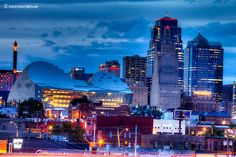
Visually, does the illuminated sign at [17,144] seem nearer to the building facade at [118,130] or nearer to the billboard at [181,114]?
the building facade at [118,130]

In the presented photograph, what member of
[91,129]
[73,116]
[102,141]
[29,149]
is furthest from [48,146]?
[73,116]

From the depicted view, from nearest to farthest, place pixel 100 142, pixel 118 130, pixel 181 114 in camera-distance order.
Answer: pixel 100 142 → pixel 118 130 → pixel 181 114

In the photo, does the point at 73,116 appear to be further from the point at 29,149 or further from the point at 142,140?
the point at 29,149

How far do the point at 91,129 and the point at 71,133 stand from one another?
845cm

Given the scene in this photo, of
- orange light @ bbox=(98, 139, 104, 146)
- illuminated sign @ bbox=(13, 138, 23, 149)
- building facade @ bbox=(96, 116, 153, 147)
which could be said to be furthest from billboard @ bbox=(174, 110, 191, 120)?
illuminated sign @ bbox=(13, 138, 23, 149)

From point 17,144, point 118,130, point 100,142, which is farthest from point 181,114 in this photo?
point 17,144

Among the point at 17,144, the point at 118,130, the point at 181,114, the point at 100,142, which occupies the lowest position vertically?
the point at 100,142

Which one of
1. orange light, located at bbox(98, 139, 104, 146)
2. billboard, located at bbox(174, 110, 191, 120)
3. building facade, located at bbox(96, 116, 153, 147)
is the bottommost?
orange light, located at bbox(98, 139, 104, 146)

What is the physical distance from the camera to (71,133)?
125 meters

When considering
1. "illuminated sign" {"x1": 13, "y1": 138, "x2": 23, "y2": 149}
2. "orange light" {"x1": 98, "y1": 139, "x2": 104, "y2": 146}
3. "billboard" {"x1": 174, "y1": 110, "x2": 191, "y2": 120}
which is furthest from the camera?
"billboard" {"x1": 174, "y1": 110, "x2": 191, "y2": 120}

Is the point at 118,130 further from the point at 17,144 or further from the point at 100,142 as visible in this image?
the point at 17,144

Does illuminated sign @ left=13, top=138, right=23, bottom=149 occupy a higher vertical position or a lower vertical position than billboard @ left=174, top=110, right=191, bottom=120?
lower

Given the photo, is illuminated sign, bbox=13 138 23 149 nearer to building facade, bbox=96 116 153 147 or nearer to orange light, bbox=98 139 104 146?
orange light, bbox=98 139 104 146

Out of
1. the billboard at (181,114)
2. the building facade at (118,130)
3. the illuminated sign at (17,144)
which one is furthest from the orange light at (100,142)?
the illuminated sign at (17,144)
